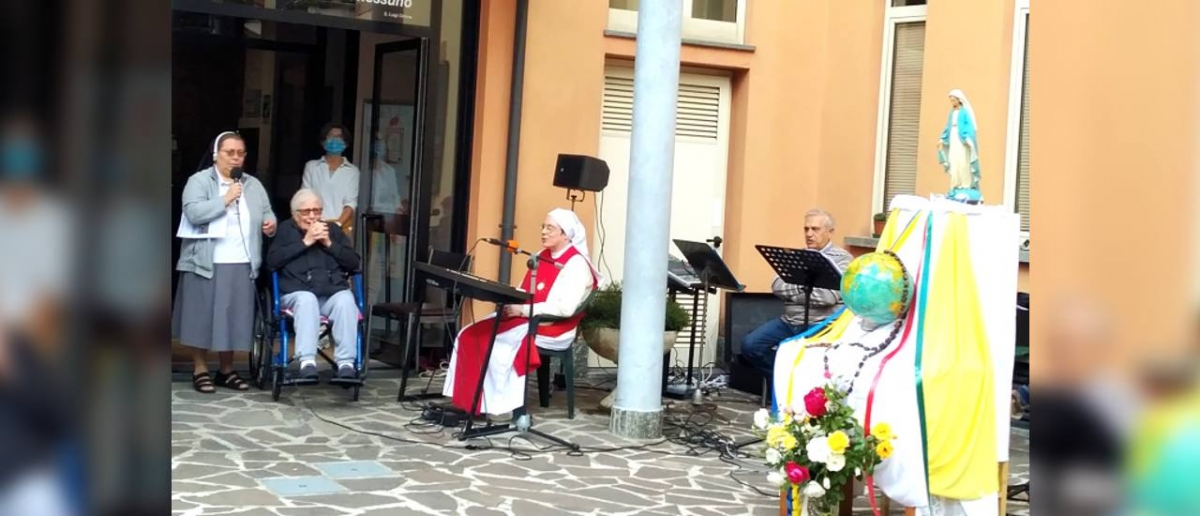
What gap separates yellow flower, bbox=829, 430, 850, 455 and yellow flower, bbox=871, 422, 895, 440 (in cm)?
12

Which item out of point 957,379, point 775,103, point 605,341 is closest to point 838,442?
point 957,379

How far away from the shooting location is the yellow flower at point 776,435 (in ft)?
17.2

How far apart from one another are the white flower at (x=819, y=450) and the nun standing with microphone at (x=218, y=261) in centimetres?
425

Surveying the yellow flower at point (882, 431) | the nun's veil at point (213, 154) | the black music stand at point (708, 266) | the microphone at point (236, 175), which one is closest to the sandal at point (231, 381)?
the microphone at point (236, 175)

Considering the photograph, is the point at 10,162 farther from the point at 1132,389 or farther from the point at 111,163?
the point at 1132,389

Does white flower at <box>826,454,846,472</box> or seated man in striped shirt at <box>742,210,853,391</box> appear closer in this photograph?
white flower at <box>826,454,846,472</box>

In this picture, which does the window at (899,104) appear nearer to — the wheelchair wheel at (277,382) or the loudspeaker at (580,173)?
the loudspeaker at (580,173)

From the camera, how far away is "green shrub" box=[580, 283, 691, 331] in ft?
29.3

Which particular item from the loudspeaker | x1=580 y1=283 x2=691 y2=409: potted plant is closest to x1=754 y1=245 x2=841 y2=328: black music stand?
x1=580 y1=283 x2=691 y2=409: potted plant

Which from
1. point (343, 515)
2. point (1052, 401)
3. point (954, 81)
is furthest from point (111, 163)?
point (954, 81)

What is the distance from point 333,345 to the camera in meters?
8.23

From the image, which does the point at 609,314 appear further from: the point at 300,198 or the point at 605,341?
the point at 300,198

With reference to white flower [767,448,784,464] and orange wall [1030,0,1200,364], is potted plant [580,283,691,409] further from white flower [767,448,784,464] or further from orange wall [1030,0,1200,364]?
orange wall [1030,0,1200,364]

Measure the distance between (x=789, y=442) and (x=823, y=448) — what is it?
0.61 feet
